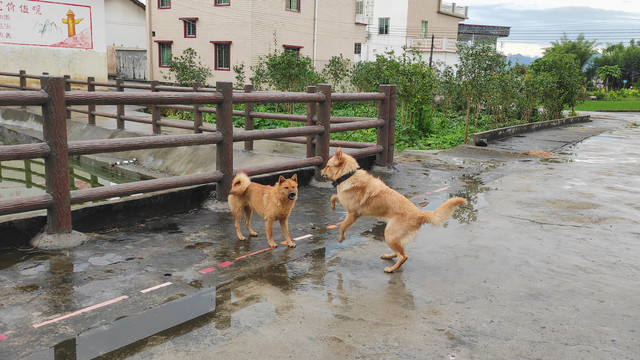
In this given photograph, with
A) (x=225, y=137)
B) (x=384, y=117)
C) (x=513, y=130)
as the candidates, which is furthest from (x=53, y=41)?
(x=225, y=137)

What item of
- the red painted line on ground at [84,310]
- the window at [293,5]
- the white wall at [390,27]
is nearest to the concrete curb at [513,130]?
the red painted line on ground at [84,310]

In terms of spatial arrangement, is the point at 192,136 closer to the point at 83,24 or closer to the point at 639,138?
the point at 639,138

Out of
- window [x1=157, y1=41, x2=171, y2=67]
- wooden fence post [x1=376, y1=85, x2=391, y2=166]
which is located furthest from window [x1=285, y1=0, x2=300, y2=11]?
wooden fence post [x1=376, y1=85, x2=391, y2=166]

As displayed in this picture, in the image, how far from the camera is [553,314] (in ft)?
11.9

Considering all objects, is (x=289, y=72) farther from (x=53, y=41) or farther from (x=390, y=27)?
(x=390, y=27)

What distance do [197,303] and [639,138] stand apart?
701 inches

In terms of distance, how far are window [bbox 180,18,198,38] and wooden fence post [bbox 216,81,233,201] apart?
26258 millimetres

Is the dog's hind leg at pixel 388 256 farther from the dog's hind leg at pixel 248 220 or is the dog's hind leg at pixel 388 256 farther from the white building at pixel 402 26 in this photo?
the white building at pixel 402 26

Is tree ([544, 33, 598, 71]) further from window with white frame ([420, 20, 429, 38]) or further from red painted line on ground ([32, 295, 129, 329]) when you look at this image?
red painted line on ground ([32, 295, 129, 329])

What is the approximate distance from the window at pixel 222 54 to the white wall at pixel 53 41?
629 cm

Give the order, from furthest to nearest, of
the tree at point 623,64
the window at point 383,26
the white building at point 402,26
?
the tree at point 623,64
the window at point 383,26
the white building at point 402,26

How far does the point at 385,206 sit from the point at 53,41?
77.8 ft

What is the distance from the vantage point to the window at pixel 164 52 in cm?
3212

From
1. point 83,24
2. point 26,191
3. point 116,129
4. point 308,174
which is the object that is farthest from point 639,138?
point 83,24
